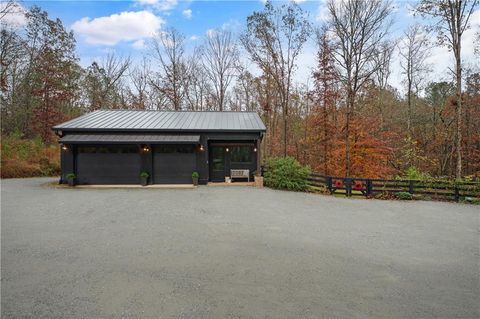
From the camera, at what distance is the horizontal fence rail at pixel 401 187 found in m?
9.45

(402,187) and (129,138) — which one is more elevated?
(129,138)

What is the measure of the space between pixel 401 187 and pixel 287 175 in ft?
15.9

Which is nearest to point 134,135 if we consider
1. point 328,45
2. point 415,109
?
point 328,45

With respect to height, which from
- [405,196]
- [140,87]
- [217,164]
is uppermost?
[140,87]

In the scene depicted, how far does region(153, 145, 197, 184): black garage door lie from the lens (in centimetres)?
1291

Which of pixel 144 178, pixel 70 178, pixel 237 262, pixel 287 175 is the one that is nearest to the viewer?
pixel 237 262

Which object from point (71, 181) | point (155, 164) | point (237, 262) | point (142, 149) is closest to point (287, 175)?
point (155, 164)

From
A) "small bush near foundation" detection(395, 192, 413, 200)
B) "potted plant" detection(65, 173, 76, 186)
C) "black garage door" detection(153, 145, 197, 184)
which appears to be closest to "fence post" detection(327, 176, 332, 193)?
"small bush near foundation" detection(395, 192, 413, 200)

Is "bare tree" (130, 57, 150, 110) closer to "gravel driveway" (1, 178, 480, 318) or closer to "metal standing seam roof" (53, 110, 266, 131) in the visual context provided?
"metal standing seam roof" (53, 110, 266, 131)

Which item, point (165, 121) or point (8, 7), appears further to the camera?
point (8, 7)

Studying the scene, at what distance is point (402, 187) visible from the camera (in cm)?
1000

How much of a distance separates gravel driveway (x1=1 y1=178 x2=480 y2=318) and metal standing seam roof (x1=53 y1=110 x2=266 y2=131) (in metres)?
5.92

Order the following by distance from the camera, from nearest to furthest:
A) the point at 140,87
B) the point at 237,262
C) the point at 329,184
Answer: the point at 237,262
the point at 329,184
the point at 140,87

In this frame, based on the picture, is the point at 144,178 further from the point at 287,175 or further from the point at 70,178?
the point at 287,175
